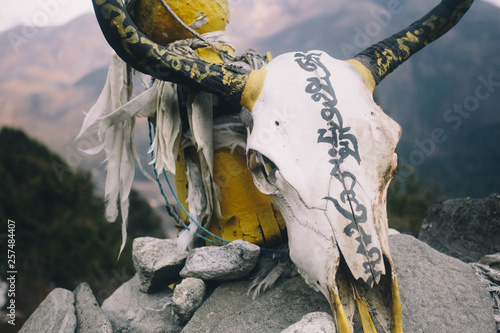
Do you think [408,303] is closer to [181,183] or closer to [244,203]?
[244,203]

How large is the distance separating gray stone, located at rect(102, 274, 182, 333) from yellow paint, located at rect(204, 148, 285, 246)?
44 cm

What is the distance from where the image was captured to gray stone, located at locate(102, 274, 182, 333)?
5.41ft

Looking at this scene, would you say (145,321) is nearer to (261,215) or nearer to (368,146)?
(261,215)

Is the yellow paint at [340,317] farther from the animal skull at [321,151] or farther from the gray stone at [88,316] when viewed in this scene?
the gray stone at [88,316]

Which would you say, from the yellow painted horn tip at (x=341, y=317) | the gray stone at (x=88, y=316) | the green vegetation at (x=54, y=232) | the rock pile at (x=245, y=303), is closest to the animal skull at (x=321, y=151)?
the yellow painted horn tip at (x=341, y=317)

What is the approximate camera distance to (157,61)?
4.40 feet

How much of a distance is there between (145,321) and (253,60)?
1.15 meters

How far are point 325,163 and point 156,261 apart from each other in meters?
0.90

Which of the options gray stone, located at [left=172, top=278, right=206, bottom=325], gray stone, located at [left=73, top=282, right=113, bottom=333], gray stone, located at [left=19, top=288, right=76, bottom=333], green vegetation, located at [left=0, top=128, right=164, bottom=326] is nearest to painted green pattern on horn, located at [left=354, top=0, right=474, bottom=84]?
gray stone, located at [left=172, top=278, right=206, bottom=325]

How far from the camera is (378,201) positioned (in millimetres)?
1223

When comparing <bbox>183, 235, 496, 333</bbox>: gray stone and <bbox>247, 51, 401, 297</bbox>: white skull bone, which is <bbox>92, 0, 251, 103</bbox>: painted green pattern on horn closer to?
<bbox>247, 51, 401, 297</bbox>: white skull bone

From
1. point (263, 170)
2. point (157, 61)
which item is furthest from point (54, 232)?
point (263, 170)

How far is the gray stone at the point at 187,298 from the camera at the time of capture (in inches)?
60.7

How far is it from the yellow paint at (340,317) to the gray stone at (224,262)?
0.46 meters
